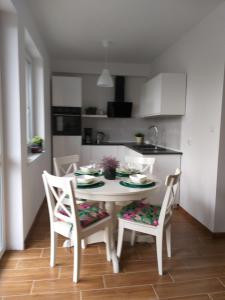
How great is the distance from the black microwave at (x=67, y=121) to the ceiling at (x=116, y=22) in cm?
111

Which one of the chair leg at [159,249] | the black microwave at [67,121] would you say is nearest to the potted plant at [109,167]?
the chair leg at [159,249]

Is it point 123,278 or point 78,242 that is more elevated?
point 78,242

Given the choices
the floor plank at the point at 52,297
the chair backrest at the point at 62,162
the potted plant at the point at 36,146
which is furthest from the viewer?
the potted plant at the point at 36,146

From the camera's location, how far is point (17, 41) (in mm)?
2148

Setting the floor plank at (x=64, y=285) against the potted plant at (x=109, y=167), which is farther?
the potted plant at (x=109, y=167)

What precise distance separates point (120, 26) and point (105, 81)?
735 millimetres

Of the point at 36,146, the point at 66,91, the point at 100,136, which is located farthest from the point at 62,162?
the point at 100,136

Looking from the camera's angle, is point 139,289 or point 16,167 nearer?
point 139,289

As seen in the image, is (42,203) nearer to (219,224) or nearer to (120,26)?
(219,224)

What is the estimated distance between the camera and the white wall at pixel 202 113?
2.61 meters

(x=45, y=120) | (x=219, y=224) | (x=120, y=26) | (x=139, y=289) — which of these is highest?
(x=120, y=26)

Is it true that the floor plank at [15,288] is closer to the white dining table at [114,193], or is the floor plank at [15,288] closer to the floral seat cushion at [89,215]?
the floral seat cushion at [89,215]

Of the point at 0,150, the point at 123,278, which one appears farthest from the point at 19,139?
the point at 123,278

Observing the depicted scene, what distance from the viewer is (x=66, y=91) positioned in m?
4.52
